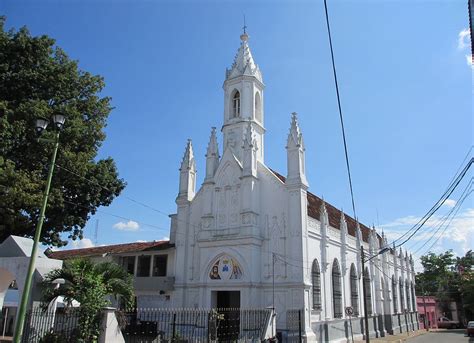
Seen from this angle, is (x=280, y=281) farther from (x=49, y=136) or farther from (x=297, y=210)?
(x=49, y=136)

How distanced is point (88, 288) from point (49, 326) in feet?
6.45

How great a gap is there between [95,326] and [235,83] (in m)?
22.0

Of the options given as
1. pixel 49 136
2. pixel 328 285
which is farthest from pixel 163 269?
pixel 49 136

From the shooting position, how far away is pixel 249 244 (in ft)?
82.2

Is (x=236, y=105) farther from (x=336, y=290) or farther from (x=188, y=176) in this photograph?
(x=336, y=290)

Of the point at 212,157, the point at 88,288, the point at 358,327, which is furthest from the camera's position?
the point at 358,327

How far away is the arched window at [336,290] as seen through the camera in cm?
2812

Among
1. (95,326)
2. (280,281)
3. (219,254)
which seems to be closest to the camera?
(95,326)

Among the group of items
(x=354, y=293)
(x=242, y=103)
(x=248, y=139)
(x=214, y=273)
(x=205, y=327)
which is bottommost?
Result: (x=205, y=327)

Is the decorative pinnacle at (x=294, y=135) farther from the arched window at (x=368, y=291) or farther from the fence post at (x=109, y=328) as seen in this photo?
the fence post at (x=109, y=328)

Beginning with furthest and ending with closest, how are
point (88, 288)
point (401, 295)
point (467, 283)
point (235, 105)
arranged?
point (467, 283)
point (401, 295)
point (235, 105)
point (88, 288)

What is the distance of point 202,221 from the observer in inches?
1086

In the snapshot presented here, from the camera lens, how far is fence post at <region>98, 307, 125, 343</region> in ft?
42.1

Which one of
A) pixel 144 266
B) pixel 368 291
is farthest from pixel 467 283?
pixel 144 266
